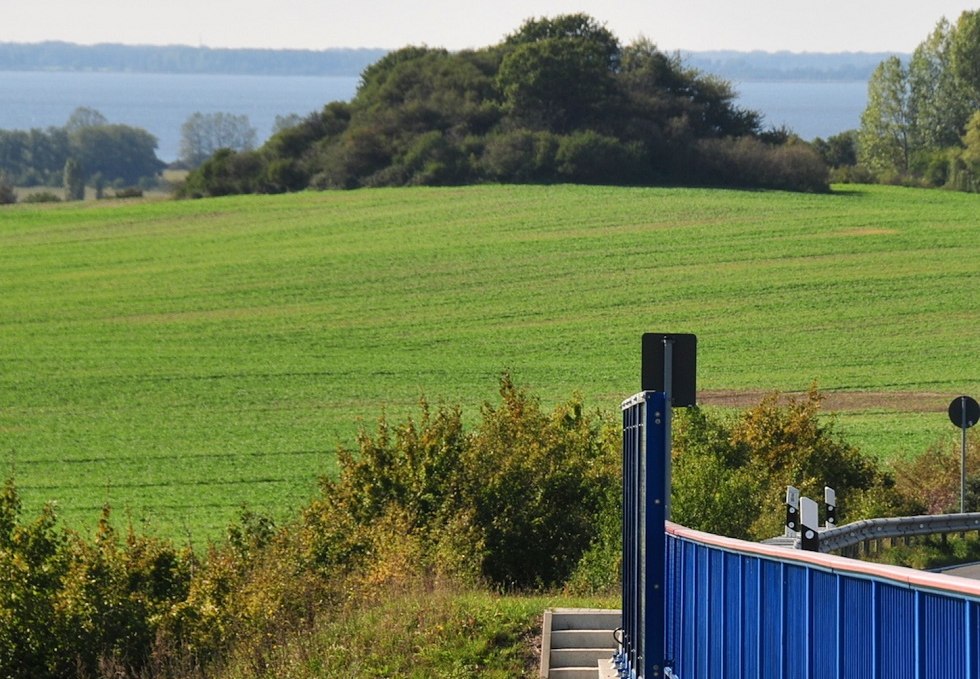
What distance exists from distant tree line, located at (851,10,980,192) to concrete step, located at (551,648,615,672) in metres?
99.6

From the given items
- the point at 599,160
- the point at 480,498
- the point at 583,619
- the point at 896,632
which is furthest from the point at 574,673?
the point at 599,160

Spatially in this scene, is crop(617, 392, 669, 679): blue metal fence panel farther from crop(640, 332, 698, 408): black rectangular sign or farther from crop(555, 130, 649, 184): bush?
crop(555, 130, 649, 184): bush

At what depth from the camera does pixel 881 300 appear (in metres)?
53.2

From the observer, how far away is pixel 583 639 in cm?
1371

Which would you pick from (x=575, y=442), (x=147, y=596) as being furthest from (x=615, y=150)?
(x=147, y=596)

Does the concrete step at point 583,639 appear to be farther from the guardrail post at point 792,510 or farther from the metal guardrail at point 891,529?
the metal guardrail at point 891,529

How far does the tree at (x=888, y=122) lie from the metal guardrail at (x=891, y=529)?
94.4 m

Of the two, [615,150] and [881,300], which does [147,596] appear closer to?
[881,300]

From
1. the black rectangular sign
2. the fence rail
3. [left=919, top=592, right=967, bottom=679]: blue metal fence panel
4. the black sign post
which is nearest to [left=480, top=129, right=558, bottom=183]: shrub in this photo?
the black sign post

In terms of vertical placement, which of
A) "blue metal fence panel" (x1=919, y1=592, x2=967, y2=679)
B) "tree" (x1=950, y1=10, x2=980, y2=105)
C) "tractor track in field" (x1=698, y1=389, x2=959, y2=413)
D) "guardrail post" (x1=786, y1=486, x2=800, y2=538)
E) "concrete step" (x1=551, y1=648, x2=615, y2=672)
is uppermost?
"tree" (x1=950, y1=10, x2=980, y2=105)

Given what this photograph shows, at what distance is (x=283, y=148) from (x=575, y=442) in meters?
64.8

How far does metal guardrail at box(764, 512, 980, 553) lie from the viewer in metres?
17.5

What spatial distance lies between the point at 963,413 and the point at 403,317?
3067 centimetres

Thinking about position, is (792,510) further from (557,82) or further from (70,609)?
(557,82)
